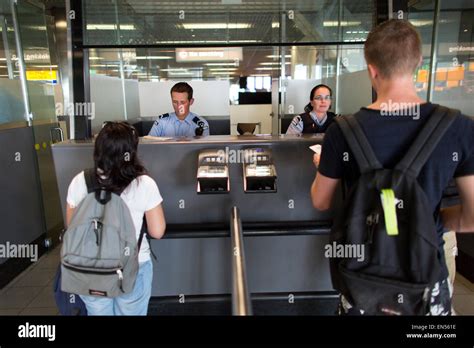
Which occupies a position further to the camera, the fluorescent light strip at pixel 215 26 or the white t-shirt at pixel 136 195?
the fluorescent light strip at pixel 215 26

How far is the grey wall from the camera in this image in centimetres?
326

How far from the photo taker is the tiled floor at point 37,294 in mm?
2768

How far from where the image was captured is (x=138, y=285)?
167cm

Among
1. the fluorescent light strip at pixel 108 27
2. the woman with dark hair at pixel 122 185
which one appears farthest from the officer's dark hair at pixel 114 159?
the fluorescent light strip at pixel 108 27

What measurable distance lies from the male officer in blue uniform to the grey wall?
1315 mm

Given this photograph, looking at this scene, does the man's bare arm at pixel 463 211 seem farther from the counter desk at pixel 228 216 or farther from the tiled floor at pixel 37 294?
the tiled floor at pixel 37 294

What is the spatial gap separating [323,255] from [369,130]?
4.68 ft

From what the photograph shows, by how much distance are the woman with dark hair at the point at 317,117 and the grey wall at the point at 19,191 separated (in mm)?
2523

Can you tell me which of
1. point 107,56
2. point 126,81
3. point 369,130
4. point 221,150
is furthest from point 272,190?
point 126,81

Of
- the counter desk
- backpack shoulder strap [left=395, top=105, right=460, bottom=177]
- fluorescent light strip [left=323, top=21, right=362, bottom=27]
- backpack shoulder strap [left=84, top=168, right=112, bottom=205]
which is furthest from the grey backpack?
fluorescent light strip [left=323, top=21, right=362, bottom=27]

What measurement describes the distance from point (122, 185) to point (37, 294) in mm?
2164

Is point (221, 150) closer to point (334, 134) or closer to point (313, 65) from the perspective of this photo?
point (334, 134)

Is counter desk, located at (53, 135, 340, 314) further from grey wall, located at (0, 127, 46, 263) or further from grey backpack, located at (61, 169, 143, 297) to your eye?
grey wall, located at (0, 127, 46, 263)

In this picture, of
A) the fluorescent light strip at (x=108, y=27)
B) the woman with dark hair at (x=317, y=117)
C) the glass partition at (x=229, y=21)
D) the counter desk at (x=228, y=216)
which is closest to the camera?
the counter desk at (x=228, y=216)
